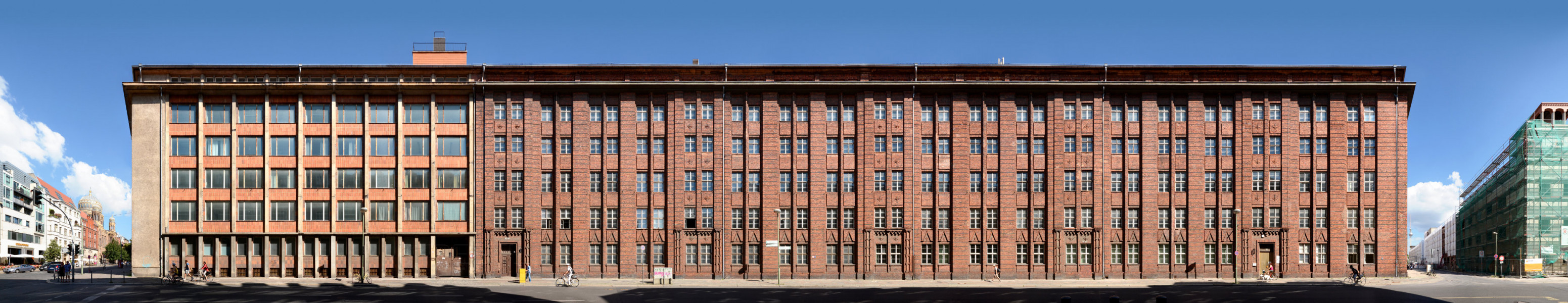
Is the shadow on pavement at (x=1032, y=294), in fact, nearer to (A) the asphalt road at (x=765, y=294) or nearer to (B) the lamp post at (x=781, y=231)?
(A) the asphalt road at (x=765, y=294)

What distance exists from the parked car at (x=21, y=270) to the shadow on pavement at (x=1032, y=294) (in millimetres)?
77006

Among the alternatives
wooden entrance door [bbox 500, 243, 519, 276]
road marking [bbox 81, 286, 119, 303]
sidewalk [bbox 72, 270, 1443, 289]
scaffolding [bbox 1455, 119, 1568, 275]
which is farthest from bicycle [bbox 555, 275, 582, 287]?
scaffolding [bbox 1455, 119, 1568, 275]

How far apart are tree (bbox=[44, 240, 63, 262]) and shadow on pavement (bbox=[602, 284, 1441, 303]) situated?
138141mm

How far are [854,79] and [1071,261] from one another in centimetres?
1609

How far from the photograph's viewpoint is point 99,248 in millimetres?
195500

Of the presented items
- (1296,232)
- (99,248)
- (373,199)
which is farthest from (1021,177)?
(99,248)

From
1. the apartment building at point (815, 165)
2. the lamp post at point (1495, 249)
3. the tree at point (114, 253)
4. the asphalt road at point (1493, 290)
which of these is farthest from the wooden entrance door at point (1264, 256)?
the tree at point (114, 253)

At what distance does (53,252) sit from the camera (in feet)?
463

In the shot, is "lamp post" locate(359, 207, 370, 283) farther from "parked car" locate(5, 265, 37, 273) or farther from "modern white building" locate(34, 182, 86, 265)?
"modern white building" locate(34, 182, 86, 265)

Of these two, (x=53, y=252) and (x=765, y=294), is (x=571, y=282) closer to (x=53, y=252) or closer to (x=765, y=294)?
(x=765, y=294)

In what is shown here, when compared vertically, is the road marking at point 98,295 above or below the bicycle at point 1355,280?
above

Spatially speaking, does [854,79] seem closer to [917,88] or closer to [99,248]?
[917,88]

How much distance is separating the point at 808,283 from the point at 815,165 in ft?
24.0

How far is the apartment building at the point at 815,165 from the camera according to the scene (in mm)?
51688
